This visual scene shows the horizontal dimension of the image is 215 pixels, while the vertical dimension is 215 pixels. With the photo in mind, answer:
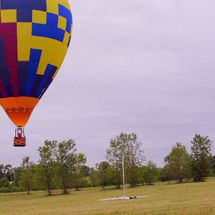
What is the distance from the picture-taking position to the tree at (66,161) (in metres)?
77.9

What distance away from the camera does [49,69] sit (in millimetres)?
22438

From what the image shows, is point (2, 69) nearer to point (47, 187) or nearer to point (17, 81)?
point (17, 81)

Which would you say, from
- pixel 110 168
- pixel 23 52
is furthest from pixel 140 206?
pixel 110 168

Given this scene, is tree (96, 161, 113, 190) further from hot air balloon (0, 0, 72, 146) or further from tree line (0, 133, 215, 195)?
hot air balloon (0, 0, 72, 146)

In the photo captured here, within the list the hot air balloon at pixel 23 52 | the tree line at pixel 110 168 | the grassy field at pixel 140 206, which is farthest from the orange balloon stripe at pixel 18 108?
the tree line at pixel 110 168

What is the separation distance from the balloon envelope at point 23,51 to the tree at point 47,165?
56.6 m

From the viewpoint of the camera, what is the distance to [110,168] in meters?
78.4

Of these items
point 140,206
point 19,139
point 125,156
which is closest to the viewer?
point 19,139

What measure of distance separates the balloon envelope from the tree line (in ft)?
173

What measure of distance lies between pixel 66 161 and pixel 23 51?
58555 mm

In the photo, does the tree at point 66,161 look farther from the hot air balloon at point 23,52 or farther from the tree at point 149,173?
the hot air balloon at point 23,52

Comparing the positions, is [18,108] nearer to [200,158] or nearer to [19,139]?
[19,139]

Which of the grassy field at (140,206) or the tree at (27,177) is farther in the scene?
the tree at (27,177)

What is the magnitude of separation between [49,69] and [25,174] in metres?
61.6
